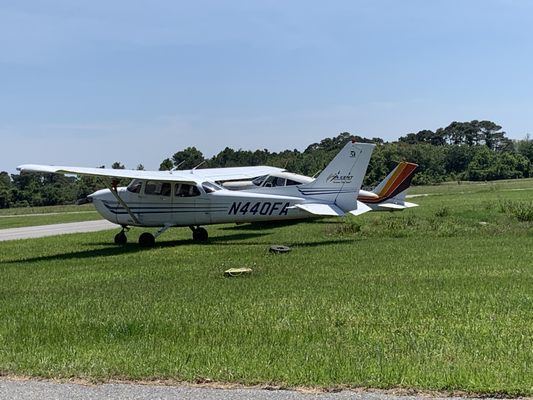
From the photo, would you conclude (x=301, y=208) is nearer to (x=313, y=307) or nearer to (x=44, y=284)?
(x=44, y=284)

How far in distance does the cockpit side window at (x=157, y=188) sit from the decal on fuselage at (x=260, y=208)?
7.77ft

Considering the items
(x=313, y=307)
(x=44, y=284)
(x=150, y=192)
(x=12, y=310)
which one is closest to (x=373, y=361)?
(x=313, y=307)

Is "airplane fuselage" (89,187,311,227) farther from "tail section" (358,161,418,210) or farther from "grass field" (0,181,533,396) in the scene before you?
"tail section" (358,161,418,210)

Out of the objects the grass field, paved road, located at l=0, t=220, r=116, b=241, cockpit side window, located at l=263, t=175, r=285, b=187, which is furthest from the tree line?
the grass field

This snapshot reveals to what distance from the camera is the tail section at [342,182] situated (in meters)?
19.0

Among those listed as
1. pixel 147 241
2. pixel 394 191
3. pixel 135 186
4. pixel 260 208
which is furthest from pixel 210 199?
pixel 394 191

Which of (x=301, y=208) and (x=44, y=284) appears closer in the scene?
(x=44, y=284)

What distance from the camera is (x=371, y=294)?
29.2 feet

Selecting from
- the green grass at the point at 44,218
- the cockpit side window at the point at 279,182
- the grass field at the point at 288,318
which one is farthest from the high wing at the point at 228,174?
the green grass at the point at 44,218

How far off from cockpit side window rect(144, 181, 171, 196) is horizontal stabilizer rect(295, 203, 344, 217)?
4.50 m

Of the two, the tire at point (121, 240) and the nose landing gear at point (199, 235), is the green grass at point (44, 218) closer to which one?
the tire at point (121, 240)

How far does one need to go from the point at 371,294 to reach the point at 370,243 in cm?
820

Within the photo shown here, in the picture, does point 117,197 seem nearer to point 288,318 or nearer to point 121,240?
point 121,240

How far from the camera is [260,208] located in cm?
1922
